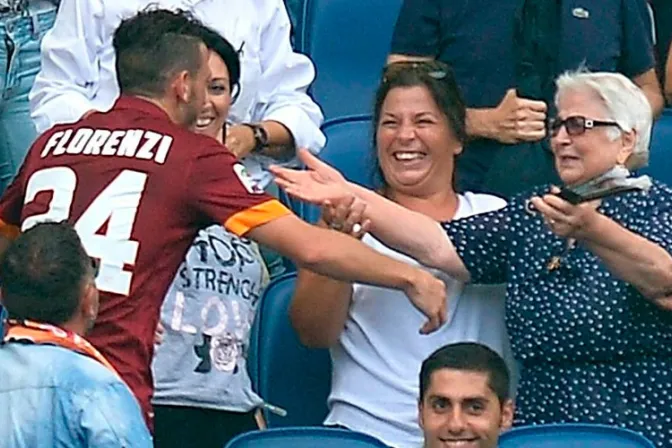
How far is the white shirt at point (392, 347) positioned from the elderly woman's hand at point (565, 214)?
0.50m

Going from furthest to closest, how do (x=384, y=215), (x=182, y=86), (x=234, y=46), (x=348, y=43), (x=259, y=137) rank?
1. (x=348, y=43)
2. (x=234, y=46)
3. (x=259, y=137)
4. (x=384, y=215)
5. (x=182, y=86)

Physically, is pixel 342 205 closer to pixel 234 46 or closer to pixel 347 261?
pixel 347 261

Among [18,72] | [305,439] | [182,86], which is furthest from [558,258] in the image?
[18,72]

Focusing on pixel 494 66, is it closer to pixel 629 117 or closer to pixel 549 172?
pixel 549 172

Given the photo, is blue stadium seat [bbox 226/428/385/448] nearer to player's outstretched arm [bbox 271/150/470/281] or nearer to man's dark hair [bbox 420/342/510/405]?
man's dark hair [bbox 420/342/510/405]

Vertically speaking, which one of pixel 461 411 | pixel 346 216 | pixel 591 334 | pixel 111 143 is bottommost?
pixel 461 411

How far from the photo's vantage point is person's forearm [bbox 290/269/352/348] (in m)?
4.18

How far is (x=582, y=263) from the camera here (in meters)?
4.14

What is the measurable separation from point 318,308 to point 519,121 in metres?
0.83

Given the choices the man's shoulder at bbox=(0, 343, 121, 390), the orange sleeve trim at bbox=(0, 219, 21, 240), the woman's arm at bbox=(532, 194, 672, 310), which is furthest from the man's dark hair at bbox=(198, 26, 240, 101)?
the man's shoulder at bbox=(0, 343, 121, 390)

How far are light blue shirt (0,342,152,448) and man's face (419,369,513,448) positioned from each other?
2.62 feet

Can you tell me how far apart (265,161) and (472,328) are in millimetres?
694

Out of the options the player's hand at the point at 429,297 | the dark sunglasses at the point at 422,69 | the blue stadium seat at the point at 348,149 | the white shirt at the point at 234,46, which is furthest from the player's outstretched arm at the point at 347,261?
the blue stadium seat at the point at 348,149

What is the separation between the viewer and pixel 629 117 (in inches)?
165
